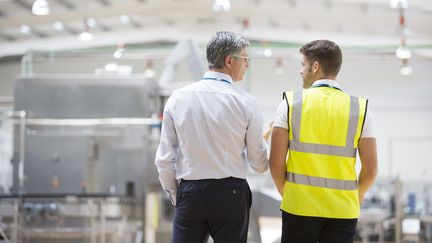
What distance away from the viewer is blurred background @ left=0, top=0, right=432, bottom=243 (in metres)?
7.66

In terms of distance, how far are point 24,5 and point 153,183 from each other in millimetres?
6108

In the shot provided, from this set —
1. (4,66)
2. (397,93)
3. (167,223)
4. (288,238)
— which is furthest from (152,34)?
(288,238)

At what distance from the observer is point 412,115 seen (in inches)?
639

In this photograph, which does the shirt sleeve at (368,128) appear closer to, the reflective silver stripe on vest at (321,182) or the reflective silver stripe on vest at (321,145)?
the reflective silver stripe on vest at (321,145)

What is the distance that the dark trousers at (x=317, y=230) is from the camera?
235 cm


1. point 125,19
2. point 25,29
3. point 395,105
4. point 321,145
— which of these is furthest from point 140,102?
point 395,105

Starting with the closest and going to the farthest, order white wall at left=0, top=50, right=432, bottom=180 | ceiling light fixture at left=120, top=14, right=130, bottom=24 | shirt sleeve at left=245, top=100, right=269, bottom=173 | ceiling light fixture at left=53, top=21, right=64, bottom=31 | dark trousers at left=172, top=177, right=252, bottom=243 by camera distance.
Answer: dark trousers at left=172, top=177, right=252, bottom=243 < shirt sleeve at left=245, top=100, right=269, bottom=173 < ceiling light fixture at left=53, top=21, right=64, bottom=31 < ceiling light fixture at left=120, top=14, right=130, bottom=24 < white wall at left=0, top=50, right=432, bottom=180

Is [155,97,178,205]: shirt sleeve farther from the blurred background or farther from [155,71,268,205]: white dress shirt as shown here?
the blurred background

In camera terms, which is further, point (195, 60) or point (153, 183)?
point (153, 183)

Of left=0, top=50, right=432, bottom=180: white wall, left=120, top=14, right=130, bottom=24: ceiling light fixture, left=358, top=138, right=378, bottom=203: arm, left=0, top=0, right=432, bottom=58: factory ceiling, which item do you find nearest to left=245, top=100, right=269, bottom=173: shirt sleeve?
left=358, top=138, right=378, bottom=203: arm

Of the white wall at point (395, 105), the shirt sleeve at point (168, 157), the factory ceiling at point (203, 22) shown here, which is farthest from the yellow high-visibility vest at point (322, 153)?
the white wall at point (395, 105)

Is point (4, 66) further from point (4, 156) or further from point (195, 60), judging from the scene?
point (195, 60)

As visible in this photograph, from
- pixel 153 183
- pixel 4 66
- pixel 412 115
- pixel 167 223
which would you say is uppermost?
pixel 4 66

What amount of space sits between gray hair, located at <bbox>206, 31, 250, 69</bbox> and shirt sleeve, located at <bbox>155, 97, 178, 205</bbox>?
26 cm
